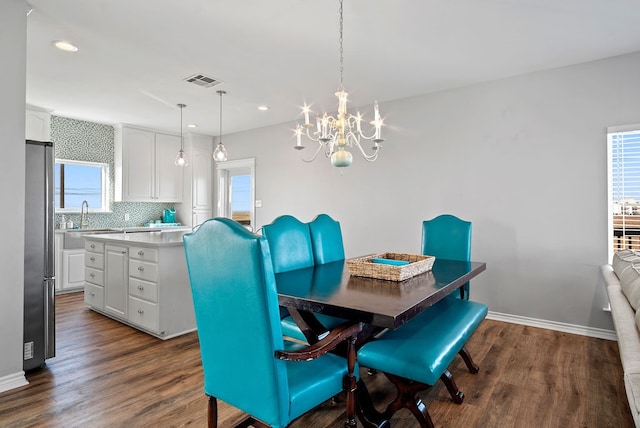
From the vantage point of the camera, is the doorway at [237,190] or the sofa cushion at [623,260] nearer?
the sofa cushion at [623,260]

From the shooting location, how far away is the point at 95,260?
3855 mm

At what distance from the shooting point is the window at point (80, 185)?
5.21 meters

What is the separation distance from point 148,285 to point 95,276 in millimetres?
1192

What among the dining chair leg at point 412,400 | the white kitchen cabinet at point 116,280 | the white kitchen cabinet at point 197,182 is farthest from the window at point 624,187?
the white kitchen cabinet at point 197,182

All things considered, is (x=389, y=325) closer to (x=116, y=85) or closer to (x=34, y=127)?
(x=116, y=85)

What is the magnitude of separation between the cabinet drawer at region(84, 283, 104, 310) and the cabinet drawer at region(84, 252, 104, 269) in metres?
0.23

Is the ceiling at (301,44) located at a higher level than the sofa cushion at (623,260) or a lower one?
higher

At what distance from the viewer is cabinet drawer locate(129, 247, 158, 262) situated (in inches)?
122

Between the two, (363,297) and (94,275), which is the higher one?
(363,297)

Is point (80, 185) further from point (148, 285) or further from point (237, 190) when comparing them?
point (148, 285)

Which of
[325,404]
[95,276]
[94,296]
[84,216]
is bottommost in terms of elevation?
[325,404]

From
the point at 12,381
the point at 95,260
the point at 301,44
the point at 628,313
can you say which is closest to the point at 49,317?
the point at 12,381

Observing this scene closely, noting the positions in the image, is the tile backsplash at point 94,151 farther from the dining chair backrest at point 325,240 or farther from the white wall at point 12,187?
the dining chair backrest at point 325,240

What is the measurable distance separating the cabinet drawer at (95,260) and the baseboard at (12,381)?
1.58 m
